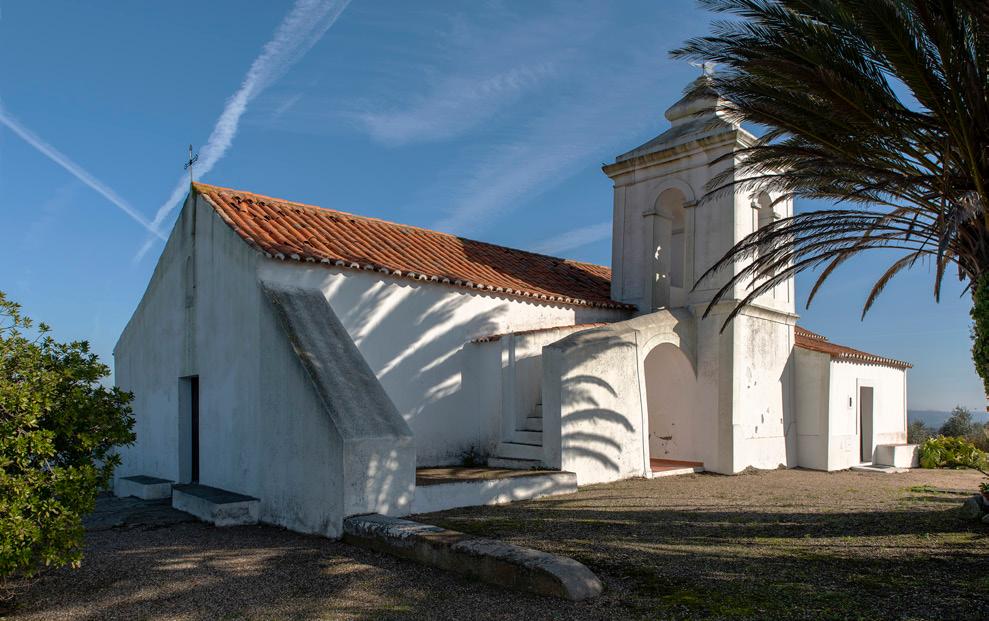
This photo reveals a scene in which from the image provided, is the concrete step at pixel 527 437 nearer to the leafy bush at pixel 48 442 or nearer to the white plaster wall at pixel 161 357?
the white plaster wall at pixel 161 357

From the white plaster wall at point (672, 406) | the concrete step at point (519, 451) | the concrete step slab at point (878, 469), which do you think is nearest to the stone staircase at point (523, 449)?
the concrete step at point (519, 451)

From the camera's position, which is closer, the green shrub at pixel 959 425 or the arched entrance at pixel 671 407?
the arched entrance at pixel 671 407

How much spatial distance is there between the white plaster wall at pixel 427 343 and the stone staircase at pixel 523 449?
0.33 metres

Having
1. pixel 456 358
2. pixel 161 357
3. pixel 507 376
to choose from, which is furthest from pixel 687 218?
pixel 161 357

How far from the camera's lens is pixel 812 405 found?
14.5 meters

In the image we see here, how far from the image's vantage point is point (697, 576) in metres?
5.69

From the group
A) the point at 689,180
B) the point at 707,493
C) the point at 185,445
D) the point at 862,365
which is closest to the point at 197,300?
the point at 185,445

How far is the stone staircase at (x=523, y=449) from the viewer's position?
11046 mm

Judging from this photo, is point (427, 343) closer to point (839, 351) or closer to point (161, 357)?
point (161, 357)

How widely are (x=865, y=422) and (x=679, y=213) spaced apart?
668 centimetres

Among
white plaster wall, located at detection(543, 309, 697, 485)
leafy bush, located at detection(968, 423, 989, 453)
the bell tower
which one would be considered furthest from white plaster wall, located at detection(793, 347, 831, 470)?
leafy bush, located at detection(968, 423, 989, 453)

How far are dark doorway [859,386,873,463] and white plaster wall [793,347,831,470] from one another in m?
2.53

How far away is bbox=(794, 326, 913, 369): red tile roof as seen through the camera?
1466 centimetres

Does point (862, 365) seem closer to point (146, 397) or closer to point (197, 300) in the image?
point (197, 300)
